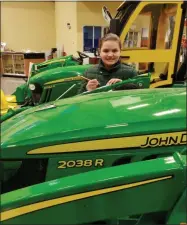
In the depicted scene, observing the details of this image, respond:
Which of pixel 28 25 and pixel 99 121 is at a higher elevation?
pixel 28 25

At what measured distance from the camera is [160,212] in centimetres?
136

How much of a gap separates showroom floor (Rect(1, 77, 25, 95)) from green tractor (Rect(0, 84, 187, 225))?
6.79 metres

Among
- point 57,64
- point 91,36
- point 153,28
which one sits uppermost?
point 91,36

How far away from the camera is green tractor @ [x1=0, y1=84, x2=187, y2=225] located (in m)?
1.26

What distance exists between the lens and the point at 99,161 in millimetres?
1588

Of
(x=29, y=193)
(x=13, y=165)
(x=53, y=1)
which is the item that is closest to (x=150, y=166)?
(x=29, y=193)

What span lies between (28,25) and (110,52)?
988 centimetres

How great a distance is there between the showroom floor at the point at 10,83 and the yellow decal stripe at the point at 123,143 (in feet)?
22.9

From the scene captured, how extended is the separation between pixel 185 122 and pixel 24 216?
849 millimetres

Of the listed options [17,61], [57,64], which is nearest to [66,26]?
[17,61]

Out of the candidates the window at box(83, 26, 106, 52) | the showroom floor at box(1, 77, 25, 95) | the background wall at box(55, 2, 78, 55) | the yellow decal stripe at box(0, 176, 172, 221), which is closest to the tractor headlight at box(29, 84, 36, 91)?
the showroom floor at box(1, 77, 25, 95)

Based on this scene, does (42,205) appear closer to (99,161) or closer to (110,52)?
(99,161)

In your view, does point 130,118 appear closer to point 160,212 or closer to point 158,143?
point 158,143

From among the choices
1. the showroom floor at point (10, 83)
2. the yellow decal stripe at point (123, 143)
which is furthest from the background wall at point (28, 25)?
the yellow decal stripe at point (123, 143)
